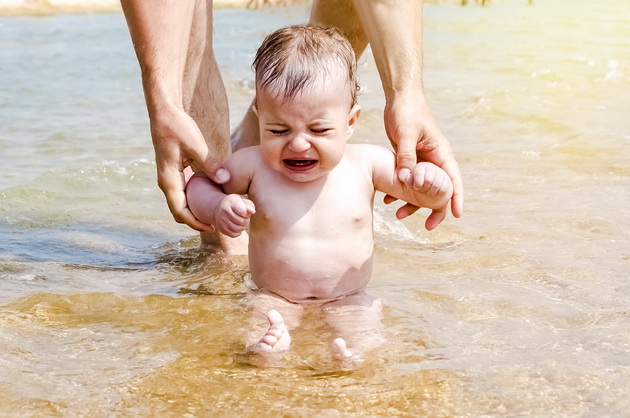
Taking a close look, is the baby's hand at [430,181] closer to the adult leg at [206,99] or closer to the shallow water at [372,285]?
the shallow water at [372,285]

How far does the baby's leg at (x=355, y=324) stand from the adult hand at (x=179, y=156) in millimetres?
427

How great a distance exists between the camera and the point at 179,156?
2.67 m

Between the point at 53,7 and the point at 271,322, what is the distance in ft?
44.3

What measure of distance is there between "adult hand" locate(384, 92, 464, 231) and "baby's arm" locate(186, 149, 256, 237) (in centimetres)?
44

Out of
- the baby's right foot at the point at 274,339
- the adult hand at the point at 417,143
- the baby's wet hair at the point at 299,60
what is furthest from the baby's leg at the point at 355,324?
the baby's wet hair at the point at 299,60

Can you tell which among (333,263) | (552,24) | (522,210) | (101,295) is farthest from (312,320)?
(552,24)

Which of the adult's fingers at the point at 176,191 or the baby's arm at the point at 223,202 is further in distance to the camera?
the adult's fingers at the point at 176,191

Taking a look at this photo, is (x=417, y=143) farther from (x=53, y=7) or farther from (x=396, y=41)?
(x=53, y=7)

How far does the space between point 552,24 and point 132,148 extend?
7661 millimetres

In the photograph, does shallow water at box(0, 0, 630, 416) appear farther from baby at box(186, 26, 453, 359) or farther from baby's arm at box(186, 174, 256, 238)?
baby's arm at box(186, 174, 256, 238)

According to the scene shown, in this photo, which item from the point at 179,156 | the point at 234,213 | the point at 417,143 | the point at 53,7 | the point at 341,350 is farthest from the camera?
the point at 53,7

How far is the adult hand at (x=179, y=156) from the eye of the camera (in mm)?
2646

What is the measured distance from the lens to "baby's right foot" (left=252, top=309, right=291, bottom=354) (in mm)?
2262

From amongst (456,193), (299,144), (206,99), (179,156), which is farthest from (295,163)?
(206,99)
